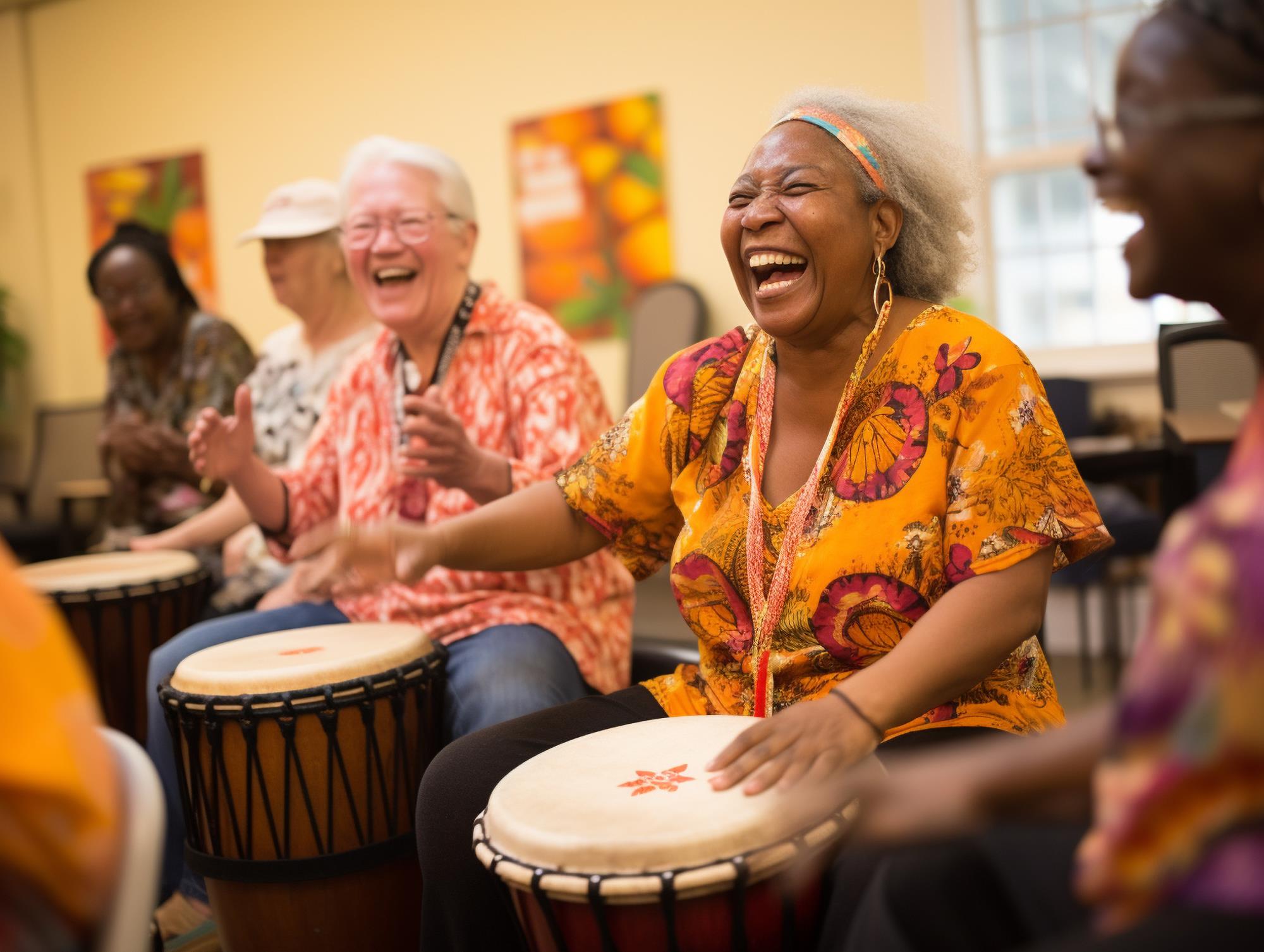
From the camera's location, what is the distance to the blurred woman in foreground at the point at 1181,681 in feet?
2.34

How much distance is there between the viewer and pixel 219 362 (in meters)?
3.56

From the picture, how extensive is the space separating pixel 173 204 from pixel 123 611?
492 centimetres

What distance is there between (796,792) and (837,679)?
375mm

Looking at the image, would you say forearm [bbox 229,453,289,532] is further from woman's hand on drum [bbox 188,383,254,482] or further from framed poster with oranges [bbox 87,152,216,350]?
framed poster with oranges [bbox 87,152,216,350]

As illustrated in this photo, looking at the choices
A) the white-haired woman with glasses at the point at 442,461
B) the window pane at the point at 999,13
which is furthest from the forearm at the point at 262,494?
the window pane at the point at 999,13

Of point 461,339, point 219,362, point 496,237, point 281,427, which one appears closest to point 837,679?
point 461,339

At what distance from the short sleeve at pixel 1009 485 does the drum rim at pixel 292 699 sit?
3.03 feet

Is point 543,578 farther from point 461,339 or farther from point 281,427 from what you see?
point 281,427

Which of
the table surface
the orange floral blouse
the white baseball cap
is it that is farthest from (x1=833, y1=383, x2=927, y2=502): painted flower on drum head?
the white baseball cap

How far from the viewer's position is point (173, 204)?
701 centimetres

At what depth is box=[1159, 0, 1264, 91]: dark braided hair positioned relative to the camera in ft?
2.72

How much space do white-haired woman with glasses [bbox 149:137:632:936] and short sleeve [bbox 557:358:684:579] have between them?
259 millimetres

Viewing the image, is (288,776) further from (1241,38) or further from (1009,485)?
(1241,38)

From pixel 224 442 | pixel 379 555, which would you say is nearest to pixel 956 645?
pixel 379 555
